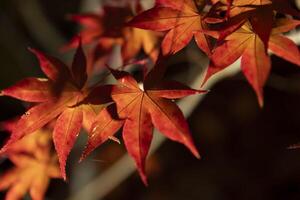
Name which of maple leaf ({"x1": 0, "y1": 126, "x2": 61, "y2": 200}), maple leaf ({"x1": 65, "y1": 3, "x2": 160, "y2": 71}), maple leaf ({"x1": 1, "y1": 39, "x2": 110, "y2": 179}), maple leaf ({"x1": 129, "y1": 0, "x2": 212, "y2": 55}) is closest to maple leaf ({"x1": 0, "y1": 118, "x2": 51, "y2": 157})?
maple leaf ({"x1": 0, "y1": 126, "x2": 61, "y2": 200})

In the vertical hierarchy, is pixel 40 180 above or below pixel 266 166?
above

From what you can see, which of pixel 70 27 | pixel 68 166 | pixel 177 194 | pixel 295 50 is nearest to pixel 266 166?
pixel 177 194

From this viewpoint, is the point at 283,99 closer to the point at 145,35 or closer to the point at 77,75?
the point at 145,35

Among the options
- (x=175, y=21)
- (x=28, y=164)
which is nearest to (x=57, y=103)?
(x=175, y=21)

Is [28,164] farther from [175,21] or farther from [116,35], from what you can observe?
[175,21]

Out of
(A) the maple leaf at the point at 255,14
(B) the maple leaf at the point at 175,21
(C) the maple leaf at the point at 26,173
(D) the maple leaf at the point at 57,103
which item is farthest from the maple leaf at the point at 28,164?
(A) the maple leaf at the point at 255,14

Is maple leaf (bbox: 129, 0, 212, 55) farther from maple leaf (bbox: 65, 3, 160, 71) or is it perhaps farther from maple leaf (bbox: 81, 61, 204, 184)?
maple leaf (bbox: 65, 3, 160, 71)

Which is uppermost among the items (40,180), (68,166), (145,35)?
(145,35)
